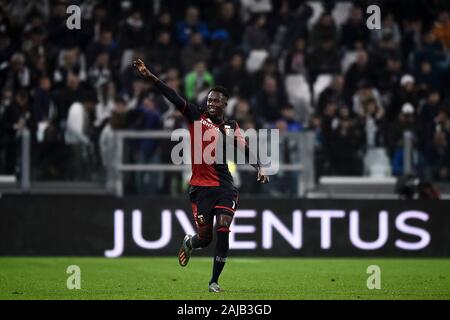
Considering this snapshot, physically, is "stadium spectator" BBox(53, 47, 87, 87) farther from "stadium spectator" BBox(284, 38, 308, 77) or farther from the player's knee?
the player's knee

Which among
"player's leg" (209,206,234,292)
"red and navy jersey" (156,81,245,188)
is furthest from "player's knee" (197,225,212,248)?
"red and navy jersey" (156,81,245,188)

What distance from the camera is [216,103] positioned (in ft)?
47.4

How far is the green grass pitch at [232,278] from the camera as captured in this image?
1425 cm

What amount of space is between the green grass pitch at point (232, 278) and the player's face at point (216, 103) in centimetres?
210

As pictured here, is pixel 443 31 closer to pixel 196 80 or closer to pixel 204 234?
pixel 196 80

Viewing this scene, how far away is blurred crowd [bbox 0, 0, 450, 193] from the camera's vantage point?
21062 mm

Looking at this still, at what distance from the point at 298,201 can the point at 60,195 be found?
4.04m

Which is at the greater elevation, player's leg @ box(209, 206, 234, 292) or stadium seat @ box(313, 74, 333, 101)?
stadium seat @ box(313, 74, 333, 101)

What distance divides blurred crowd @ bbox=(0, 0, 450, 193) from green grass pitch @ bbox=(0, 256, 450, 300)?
1791mm

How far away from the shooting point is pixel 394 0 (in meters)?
26.1

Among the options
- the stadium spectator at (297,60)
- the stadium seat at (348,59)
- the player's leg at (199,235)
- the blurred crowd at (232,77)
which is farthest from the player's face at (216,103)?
the stadium seat at (348,59)

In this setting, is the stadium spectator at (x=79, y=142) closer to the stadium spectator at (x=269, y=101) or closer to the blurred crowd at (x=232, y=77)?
the blurred crowd at (x=232, y=77)

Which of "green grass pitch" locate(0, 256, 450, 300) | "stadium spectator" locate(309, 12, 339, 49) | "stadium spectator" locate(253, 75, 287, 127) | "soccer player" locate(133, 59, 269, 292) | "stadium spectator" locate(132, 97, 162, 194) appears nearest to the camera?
"green grass pitch" locate(0, 256, 450, 300)
